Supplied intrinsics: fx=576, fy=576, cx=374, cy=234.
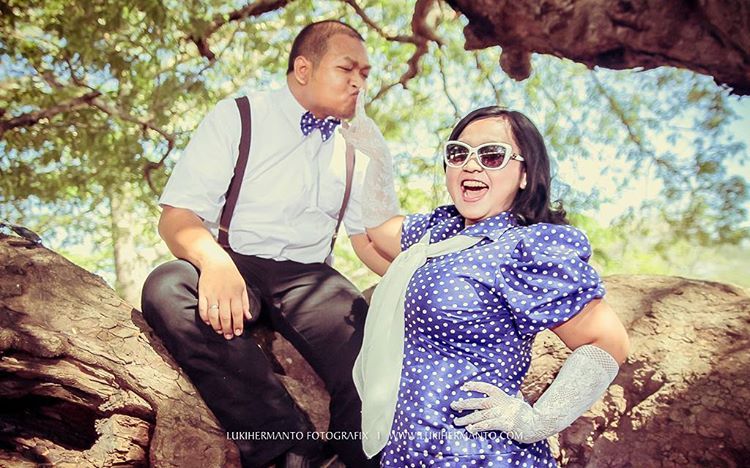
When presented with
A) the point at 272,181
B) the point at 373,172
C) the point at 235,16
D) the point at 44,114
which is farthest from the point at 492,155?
the point at 44,114

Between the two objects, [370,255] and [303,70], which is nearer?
[370,255]

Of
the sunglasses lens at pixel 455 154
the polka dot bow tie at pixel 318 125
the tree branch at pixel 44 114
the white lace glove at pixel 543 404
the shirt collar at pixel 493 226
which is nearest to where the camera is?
the white lace glove at pixel 543 404

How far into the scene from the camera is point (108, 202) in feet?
25.3

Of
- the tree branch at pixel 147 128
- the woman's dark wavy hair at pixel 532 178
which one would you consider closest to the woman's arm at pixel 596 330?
the woman's dark wavy hair at pixel 532 178

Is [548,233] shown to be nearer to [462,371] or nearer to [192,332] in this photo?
[462,371]

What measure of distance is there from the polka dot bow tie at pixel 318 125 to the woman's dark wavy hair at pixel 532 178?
1.05m

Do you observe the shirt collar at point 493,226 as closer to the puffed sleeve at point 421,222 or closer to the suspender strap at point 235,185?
the puffed sleeve at point 421,222

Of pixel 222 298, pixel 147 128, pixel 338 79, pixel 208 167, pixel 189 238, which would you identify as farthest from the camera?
pixel 147 128

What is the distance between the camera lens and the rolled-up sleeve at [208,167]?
85.5 inches

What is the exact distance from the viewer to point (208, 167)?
2230mm

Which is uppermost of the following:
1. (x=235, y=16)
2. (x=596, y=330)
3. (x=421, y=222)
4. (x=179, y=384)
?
(x=235, y=16)

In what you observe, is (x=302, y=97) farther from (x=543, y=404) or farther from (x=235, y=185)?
(x=543, y=404)

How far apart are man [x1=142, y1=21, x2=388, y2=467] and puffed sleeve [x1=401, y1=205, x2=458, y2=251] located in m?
0.39

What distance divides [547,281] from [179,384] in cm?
125
